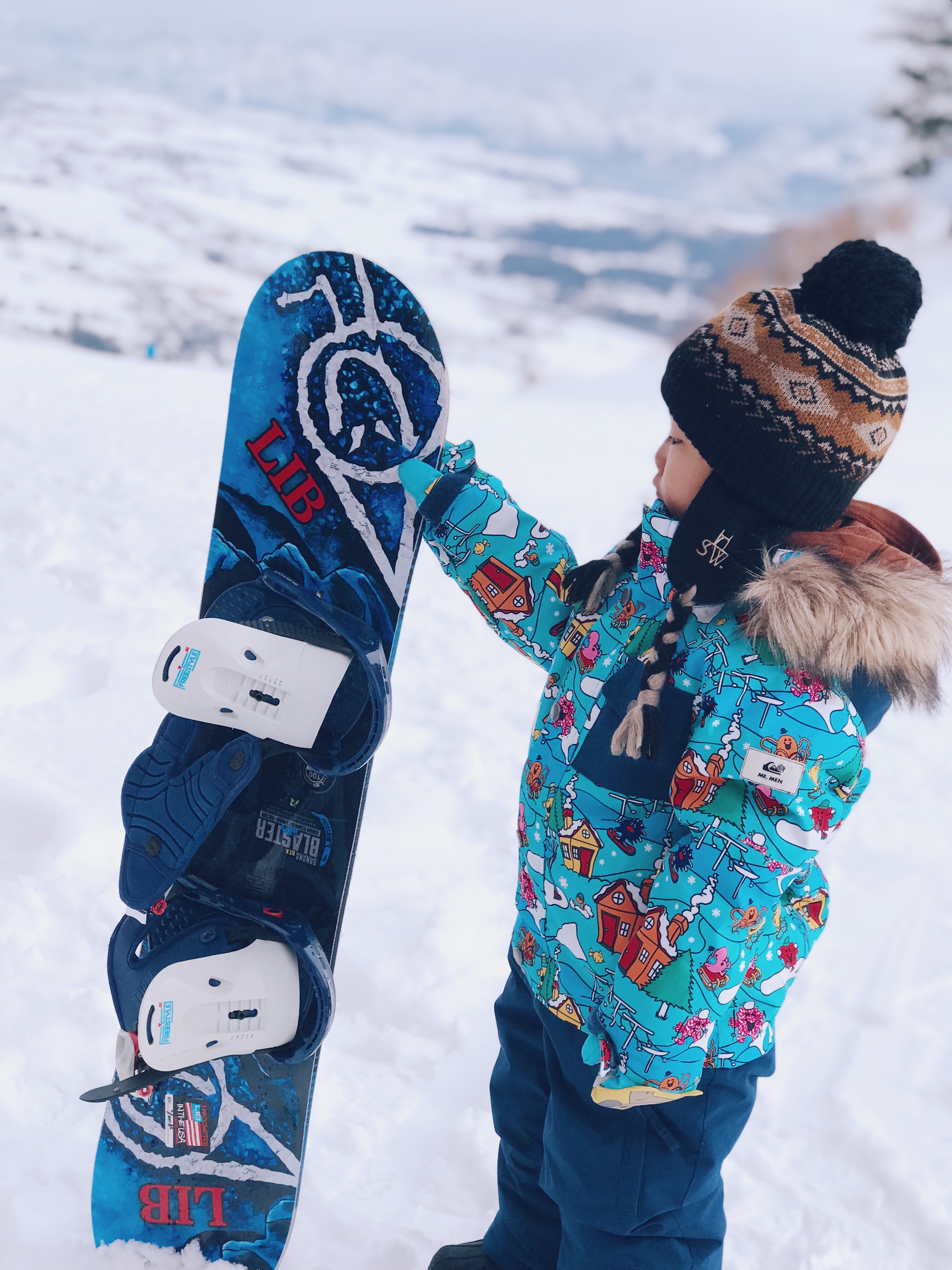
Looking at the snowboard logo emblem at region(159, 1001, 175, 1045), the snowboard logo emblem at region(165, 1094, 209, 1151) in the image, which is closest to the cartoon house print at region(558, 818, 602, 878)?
the snowboard logo emblem at region(159, 1001, 175, 1045)

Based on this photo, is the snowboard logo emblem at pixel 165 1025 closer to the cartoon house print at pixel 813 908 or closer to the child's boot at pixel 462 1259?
the child's boot at pixel 462 1259

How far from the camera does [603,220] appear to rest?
5409 centimetres

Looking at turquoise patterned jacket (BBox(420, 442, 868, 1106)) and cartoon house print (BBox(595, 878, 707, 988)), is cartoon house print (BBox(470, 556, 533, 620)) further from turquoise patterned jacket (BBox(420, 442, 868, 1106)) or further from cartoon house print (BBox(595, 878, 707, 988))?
cartoon house print (BBox(595, 878, 707, 988))

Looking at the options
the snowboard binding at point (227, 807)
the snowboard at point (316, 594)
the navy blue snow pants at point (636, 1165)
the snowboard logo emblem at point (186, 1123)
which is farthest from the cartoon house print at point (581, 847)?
the snowboard logo emblem at point (186, 1123)

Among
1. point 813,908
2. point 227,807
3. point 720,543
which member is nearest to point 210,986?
point 227,807

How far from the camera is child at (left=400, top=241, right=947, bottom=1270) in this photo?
0.94 m

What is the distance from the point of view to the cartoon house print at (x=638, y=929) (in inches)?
38.1

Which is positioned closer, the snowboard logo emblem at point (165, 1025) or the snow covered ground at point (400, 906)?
the snowboard logo emblem at point (165, 1025)

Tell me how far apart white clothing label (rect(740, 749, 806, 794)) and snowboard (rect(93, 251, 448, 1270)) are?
0.71 meters

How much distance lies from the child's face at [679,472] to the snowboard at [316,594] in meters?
0.47

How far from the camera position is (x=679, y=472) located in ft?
3.48

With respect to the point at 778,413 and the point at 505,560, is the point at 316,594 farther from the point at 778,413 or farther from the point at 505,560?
the point at 778,413

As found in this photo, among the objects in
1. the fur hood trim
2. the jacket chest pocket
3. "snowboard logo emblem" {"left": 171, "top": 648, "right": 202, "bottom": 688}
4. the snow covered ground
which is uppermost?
the fur hood trim

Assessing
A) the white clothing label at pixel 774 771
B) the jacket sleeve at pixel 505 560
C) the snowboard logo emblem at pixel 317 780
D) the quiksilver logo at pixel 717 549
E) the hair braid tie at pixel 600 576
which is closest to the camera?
the white clothing label at pixel 774 771
